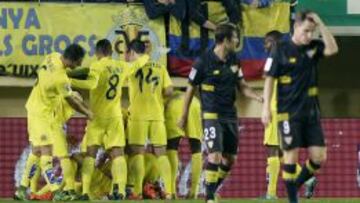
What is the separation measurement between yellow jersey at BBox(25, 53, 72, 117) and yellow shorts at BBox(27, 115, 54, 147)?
0.28ft

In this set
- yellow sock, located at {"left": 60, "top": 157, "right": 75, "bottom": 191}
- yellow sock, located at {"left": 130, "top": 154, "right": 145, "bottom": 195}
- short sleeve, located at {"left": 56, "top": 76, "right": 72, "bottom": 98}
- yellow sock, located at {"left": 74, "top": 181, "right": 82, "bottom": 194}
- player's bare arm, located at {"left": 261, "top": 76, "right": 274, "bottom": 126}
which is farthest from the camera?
yellow sock, located at {"left": 130, "top": 154, "right": 145, "bottom": 195}

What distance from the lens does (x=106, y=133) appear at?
17.9 metres

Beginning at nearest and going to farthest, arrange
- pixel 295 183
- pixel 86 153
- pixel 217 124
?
pixel 295 183 → pixel 217 124 → pixel 86 153

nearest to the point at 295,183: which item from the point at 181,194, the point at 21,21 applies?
the point at 181,194

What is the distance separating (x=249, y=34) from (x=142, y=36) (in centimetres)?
204

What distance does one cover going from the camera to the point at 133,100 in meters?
18.4

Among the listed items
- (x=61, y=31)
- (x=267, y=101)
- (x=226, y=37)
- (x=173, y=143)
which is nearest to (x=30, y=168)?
(x=173, y=143)

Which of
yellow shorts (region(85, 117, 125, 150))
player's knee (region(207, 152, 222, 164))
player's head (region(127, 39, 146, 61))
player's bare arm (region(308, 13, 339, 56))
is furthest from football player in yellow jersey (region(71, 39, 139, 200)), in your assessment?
player's bare arm (region(308, 13, 339, 56))

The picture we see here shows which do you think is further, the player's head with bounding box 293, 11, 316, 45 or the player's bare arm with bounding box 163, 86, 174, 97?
the player's bare arm with bounding box 163, 86, 174, 97

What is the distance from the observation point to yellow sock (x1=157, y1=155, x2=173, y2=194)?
18.0 m

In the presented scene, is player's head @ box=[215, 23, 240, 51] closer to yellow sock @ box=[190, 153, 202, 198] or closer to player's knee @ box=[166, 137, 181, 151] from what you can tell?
yellow sock @ box=[190, 153, 202, 198]

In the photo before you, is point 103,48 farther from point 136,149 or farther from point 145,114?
point 136,149

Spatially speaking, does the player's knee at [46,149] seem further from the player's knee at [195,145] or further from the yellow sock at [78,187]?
the player's knee at [195,145]

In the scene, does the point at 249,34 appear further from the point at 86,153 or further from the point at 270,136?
the point at 86,153
